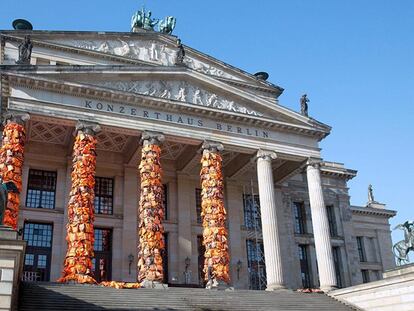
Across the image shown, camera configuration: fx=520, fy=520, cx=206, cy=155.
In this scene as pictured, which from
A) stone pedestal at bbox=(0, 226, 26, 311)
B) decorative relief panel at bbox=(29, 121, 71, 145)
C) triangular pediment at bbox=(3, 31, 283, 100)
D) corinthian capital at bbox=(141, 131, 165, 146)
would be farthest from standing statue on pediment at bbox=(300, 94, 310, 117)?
stone pedestal at bbox=(0, 226, 26, 311)

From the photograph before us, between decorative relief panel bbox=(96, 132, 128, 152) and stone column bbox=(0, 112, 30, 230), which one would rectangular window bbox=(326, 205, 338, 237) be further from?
stone column bbox=(0, 112, 30, 230)

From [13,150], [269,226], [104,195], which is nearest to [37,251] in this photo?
[104,195]

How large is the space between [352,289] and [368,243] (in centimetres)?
1965

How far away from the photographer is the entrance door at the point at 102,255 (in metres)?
32.6

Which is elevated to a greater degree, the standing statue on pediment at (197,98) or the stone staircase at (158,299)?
the standing statue on pediment at (197,98)

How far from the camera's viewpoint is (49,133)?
Answer: 3272 cm

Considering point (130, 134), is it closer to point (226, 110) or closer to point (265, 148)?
point (226, 110)

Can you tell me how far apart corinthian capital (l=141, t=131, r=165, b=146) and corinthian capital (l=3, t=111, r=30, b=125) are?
254 inches

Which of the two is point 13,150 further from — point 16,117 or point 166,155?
point 166,155

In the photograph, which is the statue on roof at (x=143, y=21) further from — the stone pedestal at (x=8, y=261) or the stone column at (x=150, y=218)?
the stone pedestal at (x=8, y=261)

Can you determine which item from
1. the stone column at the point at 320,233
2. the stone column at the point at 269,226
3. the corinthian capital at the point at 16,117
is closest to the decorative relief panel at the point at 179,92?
the stone column at the point at 269,226

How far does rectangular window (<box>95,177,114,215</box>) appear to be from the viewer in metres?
34.5

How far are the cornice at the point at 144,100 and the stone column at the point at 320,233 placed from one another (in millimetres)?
2826

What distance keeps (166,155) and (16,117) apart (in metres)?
11.7
